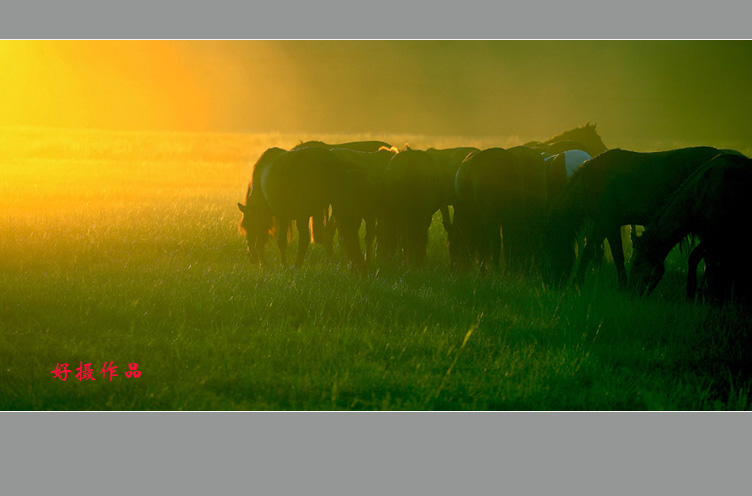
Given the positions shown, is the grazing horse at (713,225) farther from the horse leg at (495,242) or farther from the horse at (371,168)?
the horse at (371,168)

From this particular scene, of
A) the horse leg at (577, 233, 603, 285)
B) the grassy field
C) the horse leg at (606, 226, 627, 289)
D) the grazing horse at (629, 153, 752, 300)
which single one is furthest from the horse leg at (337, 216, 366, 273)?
the grazing horse at (629, 153, 752, 300)

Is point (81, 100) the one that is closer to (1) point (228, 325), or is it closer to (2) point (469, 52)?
(1) point (228, 325)

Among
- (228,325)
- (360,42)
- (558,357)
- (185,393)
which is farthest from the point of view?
(360,42)

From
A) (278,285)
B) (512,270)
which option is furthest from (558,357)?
(278,285)

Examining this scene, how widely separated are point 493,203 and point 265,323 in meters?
3.15

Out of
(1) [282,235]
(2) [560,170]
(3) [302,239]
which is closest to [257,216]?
(1) [282,235]

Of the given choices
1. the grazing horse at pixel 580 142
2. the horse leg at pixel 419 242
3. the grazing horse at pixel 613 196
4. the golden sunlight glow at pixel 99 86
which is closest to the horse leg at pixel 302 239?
the horse leg at pixel 419 242

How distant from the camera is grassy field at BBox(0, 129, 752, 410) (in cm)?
497

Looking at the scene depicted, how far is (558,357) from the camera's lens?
533 centimetres

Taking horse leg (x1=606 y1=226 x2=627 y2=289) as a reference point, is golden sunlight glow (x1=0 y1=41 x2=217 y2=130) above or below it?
above

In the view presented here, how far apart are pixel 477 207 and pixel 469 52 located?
2.00 m

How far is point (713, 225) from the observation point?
238 inches

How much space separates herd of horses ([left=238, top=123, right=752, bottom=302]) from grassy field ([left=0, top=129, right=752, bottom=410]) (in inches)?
12.7

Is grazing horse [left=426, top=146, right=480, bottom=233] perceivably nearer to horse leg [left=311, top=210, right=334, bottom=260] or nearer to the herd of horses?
the herd of horses
